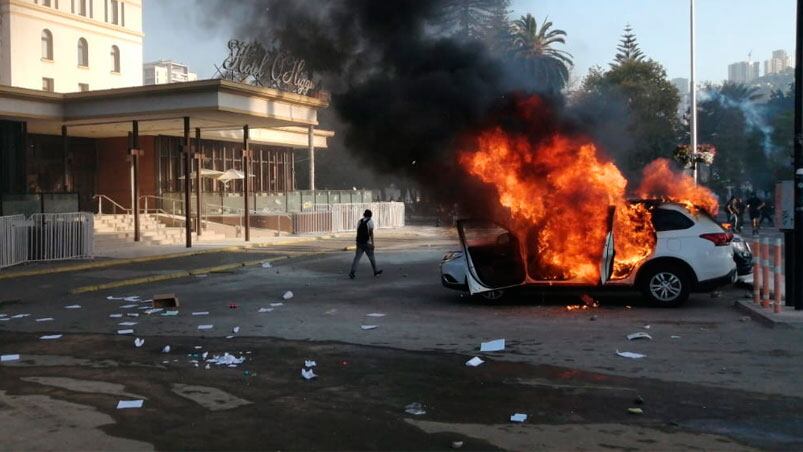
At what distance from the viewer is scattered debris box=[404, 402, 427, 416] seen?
5602mm

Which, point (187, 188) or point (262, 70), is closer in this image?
point (187, 188)

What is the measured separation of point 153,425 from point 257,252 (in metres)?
17.4

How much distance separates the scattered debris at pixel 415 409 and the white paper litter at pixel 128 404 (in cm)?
220

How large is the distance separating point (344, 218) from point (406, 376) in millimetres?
27231

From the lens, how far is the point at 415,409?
5.71m

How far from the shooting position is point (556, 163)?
36.3 feet

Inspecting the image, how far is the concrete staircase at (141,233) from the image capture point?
23.6m

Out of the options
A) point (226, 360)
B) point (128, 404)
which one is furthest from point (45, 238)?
point (128, 404)

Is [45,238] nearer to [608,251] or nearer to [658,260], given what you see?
[608,251]

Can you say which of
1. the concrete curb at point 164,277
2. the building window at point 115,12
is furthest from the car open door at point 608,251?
the building window at point 115,12

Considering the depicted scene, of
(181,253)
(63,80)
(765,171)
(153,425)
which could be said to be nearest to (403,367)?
(153,425)

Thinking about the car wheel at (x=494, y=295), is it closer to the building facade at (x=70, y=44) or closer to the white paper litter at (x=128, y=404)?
the white paper litter at (x=128, y=404)

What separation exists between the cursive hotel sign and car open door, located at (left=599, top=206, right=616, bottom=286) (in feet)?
71.3

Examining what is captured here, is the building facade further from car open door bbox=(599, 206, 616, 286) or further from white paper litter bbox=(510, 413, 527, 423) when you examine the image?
white paper litter bbox=(510, 413, 527, 423)
